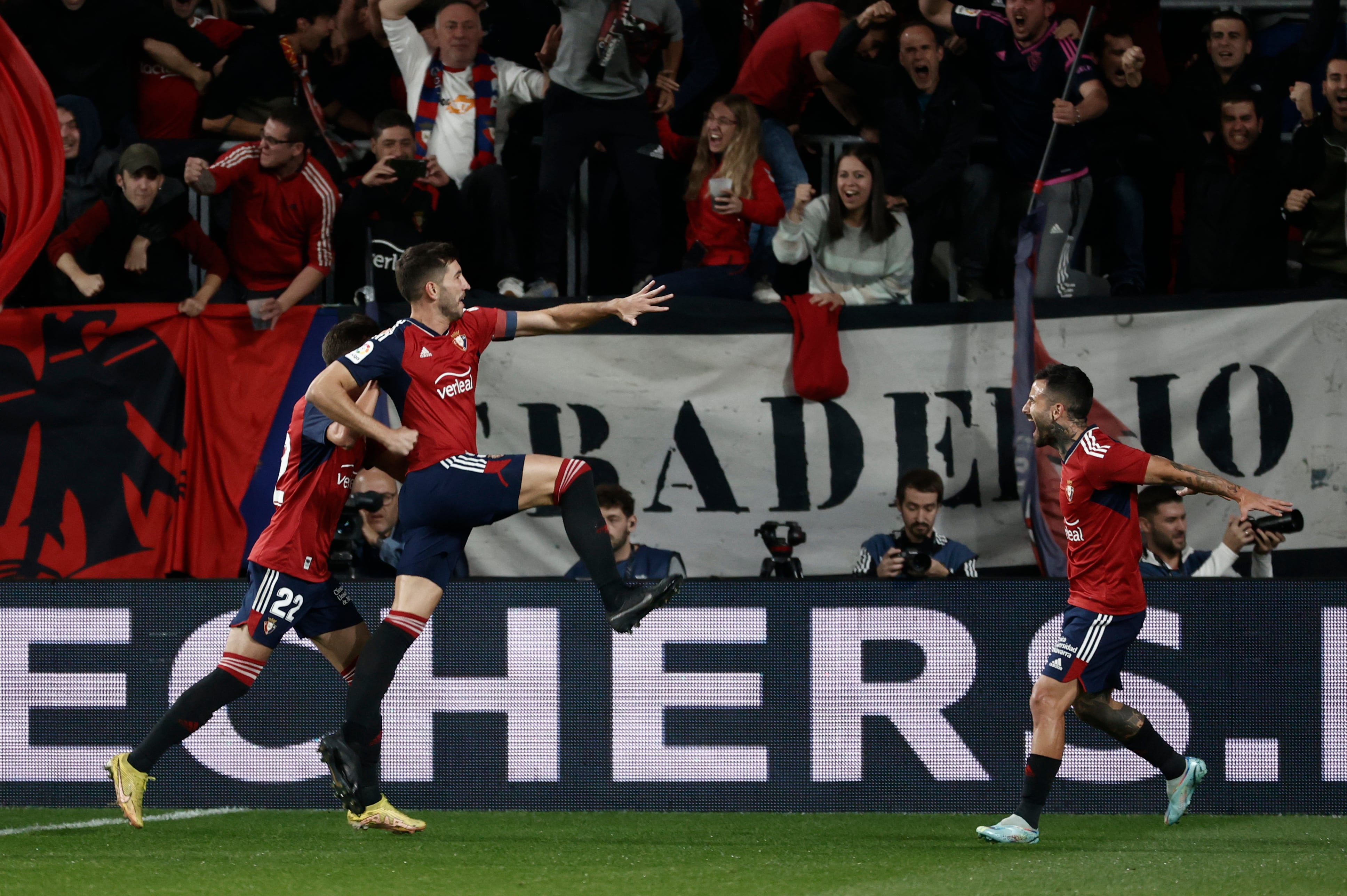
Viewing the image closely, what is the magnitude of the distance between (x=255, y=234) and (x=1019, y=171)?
15.1ft

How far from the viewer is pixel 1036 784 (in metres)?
6.11

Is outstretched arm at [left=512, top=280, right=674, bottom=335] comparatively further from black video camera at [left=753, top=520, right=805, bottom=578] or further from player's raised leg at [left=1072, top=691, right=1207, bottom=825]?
player's raised leg at [left=1072, top=691, right=1207, bottom=825]

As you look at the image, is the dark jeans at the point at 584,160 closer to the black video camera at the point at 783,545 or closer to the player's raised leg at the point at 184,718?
the black video camera at the point at 783,545

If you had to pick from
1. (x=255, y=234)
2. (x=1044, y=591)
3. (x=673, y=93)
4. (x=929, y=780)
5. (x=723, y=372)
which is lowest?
(x=929, y=780)

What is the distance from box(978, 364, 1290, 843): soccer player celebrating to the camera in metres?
6.09

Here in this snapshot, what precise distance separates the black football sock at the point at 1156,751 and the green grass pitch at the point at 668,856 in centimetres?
25

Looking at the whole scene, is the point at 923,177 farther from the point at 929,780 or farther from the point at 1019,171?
the point at 929,780

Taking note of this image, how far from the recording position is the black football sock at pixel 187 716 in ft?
20.1

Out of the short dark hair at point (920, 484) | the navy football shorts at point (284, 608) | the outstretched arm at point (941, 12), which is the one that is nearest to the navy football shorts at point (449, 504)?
the navy football shorts at point (284, 608)

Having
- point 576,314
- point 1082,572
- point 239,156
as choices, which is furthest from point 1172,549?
point 239,156

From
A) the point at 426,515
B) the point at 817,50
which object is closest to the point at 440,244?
the point at 426,515

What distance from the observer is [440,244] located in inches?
231

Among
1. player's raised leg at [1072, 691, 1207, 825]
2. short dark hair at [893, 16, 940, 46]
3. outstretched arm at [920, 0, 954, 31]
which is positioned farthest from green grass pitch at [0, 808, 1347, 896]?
outstretched arm at [920, 0, 954, 31]

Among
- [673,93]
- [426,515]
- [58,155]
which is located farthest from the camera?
[673,93]
